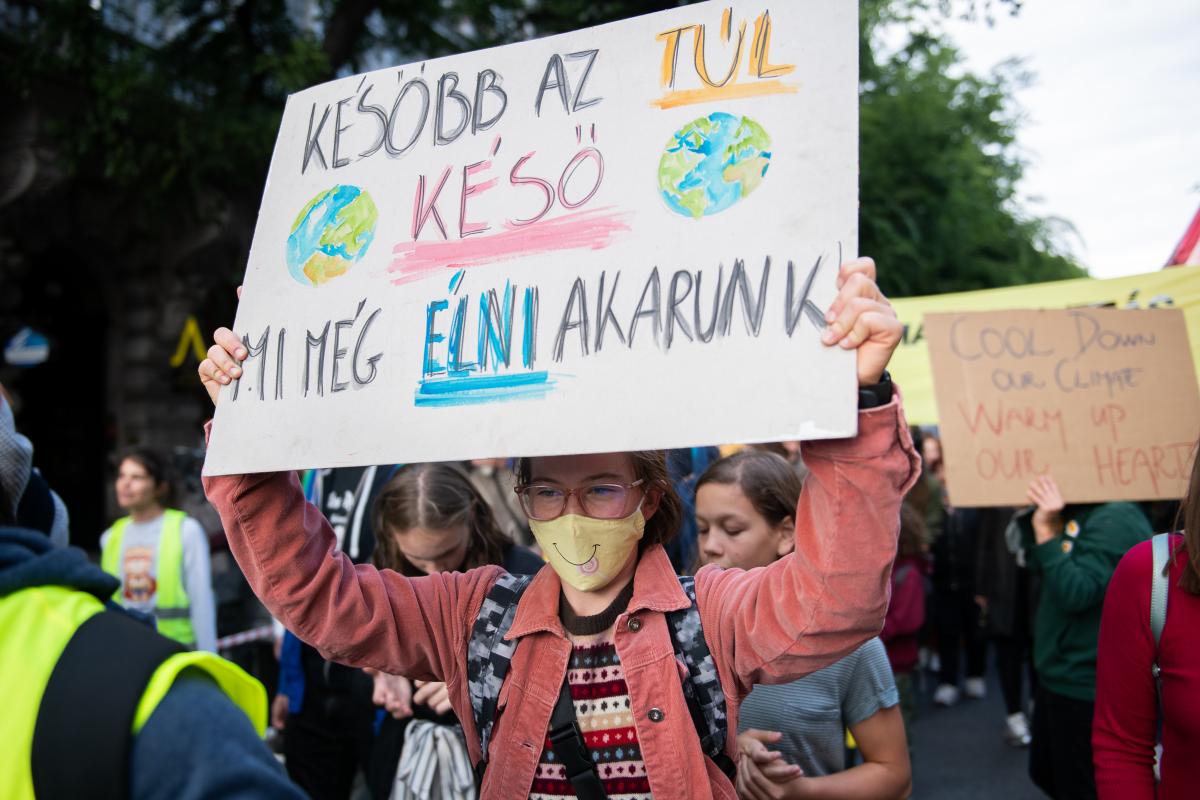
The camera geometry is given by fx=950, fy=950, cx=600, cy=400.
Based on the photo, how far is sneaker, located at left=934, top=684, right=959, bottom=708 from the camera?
23.5ft

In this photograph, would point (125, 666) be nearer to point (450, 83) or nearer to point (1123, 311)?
point (450, 83)

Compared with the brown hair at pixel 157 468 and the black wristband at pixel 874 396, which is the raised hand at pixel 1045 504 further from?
the brown hair at pixel 157 468

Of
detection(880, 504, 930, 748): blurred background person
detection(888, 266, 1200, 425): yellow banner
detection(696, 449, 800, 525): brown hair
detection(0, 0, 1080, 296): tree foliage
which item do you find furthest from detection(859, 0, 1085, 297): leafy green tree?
detection(696, 449, 800, 525): brown hair

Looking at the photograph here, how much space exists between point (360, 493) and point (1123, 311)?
297cm

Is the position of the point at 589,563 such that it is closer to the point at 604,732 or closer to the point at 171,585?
the point at 604,732

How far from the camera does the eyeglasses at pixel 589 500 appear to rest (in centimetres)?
168

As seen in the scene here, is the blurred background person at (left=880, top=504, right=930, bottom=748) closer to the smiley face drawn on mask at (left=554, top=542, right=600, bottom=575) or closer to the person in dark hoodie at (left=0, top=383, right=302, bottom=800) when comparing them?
the smiley face drawn on mask at (left=554, top=542, right=600, bottom=575)

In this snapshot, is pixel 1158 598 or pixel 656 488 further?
pixel 1158 598

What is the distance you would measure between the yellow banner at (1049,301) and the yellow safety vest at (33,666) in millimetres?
3617

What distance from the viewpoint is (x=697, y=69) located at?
5.18 ft

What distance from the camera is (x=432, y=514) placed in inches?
111

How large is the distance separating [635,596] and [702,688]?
0.62 ft

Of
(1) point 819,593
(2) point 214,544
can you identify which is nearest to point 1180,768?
(1) point 819,593

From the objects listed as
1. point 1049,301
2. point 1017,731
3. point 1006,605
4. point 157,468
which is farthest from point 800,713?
point 1017,731
